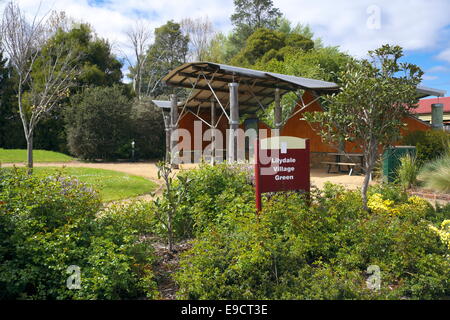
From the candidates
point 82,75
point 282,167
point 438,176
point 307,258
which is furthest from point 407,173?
point 82,75

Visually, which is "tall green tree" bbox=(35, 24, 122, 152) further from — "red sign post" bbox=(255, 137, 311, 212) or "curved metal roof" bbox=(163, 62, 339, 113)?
"red sign post" bbox=(255, 137, 311, 212)

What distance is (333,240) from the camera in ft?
14.9

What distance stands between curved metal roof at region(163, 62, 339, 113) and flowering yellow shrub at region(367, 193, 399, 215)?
15.7ft

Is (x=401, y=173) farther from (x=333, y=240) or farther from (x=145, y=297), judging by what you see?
(x=145, y=297)

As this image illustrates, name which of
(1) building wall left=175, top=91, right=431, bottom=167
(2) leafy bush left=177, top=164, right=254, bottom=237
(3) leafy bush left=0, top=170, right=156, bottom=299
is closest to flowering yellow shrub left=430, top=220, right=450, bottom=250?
(2) leafy bush left=177, top=164, right=254, bottom=237

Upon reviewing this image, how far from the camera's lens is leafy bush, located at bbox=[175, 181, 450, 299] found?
3.48 metres

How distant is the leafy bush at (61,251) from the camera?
11.2ft

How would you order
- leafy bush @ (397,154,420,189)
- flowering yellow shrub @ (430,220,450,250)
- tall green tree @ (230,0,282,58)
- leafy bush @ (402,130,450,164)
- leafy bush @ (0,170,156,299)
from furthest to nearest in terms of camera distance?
tall green tree @ (230,0,282,58) < leafy bush @ (402,130,450,164) < leafy bush @ (397,154,420,189) < flowering yellow shrub @ (430,220,450,250) < leafy bush @ (0,170,156,299)

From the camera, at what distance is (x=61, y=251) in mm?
3754

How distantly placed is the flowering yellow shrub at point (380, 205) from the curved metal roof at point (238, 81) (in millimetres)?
4794

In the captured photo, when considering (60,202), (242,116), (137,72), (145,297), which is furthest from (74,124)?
(145,297)
